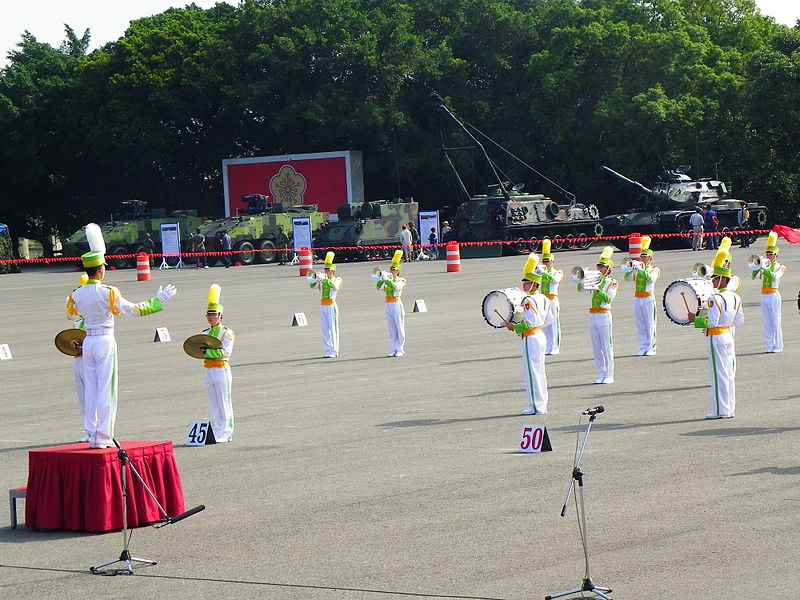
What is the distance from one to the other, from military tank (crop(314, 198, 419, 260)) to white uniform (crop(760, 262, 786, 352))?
32722 mm

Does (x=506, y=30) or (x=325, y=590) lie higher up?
(x=506, y=30)

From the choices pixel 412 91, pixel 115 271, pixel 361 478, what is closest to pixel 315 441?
pixel 361 478

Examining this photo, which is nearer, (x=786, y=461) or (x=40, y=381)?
(x=786, y=461)

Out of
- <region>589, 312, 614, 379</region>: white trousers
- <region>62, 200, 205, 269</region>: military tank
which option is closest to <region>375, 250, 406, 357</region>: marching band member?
<region>589, 312, 614, 379</region>: white trousers

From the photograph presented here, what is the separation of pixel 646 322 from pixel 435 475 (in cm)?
992

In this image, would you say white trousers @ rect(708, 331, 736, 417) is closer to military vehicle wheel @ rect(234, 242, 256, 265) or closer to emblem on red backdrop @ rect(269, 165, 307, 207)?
military vehicle wheel @ rect(234, 242, 256, 265)

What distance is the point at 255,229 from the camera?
181 feet

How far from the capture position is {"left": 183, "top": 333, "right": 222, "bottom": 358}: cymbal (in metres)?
13.9

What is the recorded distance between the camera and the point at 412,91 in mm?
66375

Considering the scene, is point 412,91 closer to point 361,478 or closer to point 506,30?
point 506,30

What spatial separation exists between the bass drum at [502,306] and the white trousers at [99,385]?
554cm

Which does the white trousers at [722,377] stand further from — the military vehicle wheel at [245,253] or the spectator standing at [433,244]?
the military vehicle wheel at [245,253]

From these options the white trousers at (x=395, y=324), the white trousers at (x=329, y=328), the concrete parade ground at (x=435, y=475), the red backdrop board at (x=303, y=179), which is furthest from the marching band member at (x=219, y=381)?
the red backdrop board at (x=303, y=179)

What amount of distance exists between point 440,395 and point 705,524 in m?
7.87
